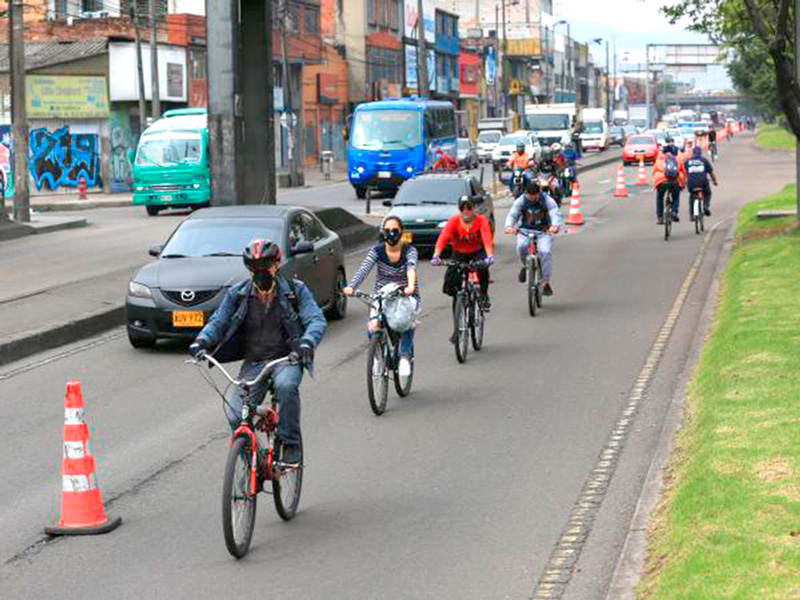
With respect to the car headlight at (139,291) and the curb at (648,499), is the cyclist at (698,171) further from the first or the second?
the car headlight at (139,291)

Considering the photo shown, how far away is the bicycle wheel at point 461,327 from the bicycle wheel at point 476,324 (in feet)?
0.85

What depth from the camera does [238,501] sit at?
8836 mm

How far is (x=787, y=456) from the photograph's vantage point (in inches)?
396

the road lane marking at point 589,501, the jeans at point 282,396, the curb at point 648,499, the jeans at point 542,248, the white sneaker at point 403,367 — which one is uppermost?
the jeans at point 542,248

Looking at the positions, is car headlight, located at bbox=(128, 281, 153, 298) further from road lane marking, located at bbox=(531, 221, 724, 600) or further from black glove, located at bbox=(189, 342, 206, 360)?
black glove, located at bbox=(189, 342, 206, 360)

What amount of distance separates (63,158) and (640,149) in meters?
27.0

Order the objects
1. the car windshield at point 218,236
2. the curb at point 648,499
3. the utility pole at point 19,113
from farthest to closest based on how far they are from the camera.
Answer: the utility pole at point 19,113
the car windshield at point 218,236
the curb at point 648,499

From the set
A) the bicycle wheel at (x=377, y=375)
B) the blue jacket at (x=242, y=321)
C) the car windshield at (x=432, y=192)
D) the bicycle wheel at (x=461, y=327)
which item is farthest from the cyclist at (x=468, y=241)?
the car windshield at (x=432, y=192)

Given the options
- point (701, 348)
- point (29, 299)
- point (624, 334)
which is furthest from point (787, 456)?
point (29, 299)

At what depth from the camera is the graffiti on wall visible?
193 feet

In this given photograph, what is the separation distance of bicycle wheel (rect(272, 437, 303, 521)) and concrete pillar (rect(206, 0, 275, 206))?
19544 millimetres

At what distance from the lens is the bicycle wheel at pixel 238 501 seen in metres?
8.56

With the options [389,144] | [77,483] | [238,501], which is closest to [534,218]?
[77,483]

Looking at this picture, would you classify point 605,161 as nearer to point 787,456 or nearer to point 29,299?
point 29,299
